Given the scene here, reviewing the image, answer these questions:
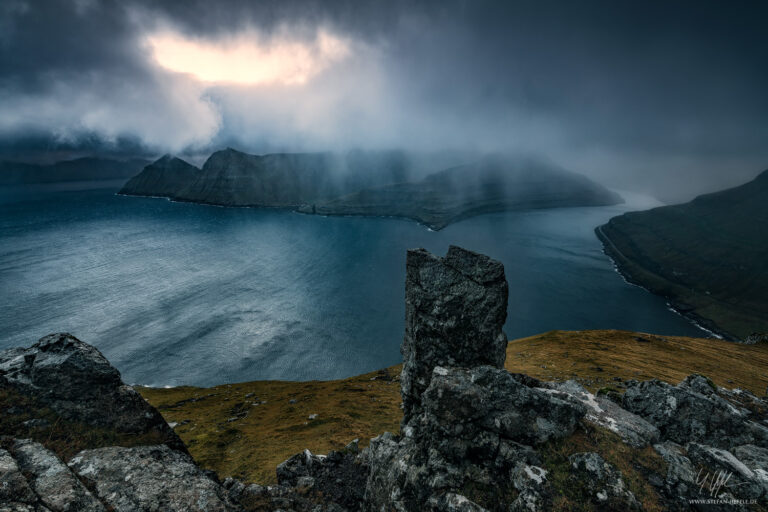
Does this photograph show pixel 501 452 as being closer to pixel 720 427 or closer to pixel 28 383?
pixel 720 427

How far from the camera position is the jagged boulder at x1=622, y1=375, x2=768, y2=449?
19516mm

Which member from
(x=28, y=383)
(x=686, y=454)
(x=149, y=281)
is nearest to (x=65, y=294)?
(x=149, y=281)

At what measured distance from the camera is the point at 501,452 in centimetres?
1661

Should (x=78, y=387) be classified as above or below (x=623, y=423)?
above

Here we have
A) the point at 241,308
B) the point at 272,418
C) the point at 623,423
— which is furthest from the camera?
the point at 241,308

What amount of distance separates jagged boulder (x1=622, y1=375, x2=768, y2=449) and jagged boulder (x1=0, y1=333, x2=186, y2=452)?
1239 inches

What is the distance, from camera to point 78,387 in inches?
689

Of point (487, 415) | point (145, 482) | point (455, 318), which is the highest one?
point (455, 318)

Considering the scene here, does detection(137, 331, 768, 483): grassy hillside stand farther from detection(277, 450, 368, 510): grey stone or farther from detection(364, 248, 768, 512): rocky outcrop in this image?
detection(364, 248, 768, 512): rocky outcrop

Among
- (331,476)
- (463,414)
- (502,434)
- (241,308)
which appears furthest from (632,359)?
(241,308)

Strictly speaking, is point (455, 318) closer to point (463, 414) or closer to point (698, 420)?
point (463, 414)

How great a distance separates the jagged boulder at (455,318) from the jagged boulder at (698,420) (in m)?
11.1

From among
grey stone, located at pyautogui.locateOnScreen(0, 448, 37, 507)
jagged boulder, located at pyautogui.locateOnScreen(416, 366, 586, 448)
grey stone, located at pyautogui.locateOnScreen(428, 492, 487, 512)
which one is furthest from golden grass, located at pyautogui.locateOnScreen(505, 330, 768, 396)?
grey stone, located at pyautogui.locateOnScreen(0, 448, 37, 507)

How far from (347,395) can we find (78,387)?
45507 mm
